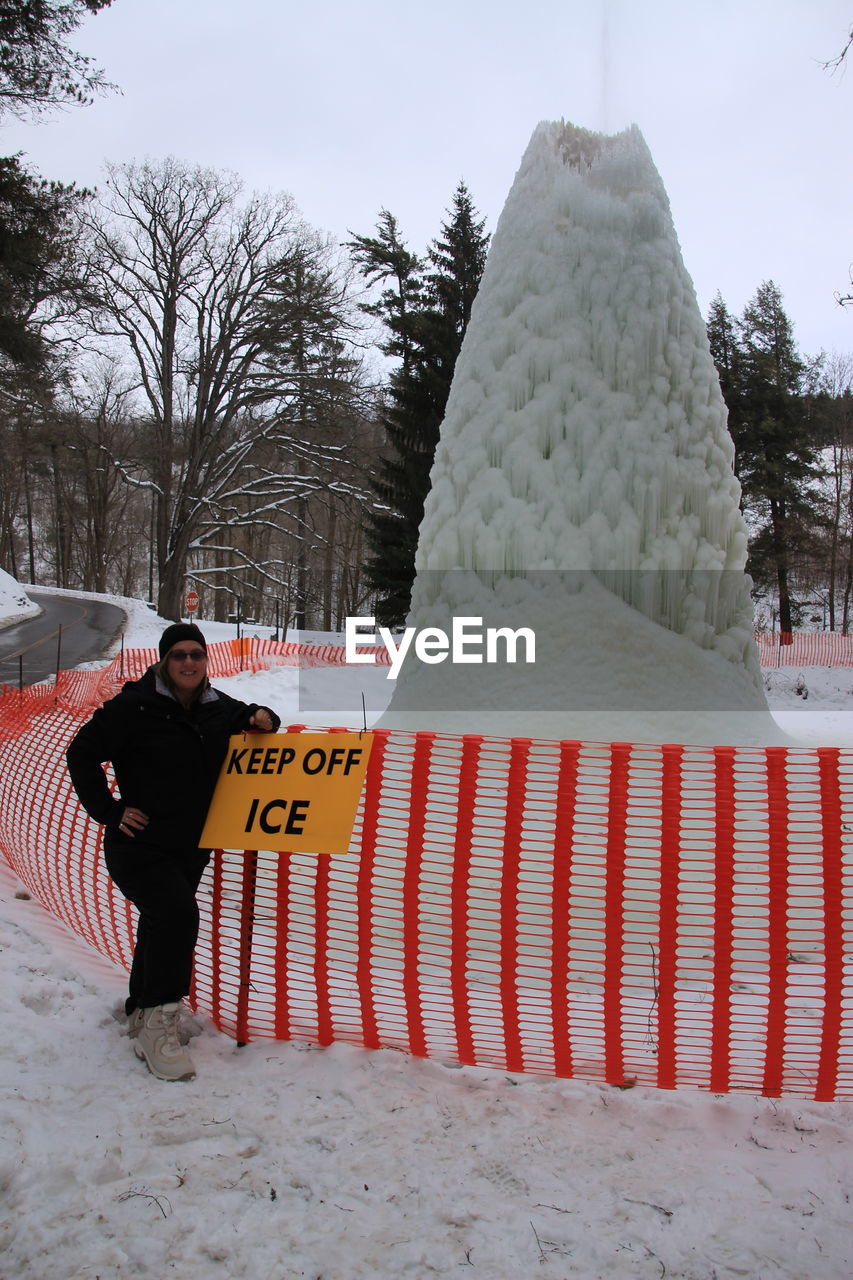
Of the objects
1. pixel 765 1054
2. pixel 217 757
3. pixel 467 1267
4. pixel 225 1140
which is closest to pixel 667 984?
pixel 765 1054

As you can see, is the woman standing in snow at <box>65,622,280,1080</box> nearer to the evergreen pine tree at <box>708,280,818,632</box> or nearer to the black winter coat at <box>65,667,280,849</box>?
the black winter coat at <box>65,667,280,849</box>

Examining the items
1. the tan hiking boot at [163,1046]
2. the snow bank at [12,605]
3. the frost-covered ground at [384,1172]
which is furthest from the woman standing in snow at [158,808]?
the snow bank at [12,605]

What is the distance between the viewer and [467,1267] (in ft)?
6.43

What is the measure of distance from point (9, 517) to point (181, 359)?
70.4 ft

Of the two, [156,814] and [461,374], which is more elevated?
[461,374]

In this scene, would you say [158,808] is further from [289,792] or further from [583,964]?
[583,964]

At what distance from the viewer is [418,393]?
70.7 ft

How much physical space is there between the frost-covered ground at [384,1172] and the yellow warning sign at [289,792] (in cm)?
79

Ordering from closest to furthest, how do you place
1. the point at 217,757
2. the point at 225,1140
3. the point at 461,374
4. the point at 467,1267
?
the point at 467,1267 < the point at 225,1140 < the point at 217,757 < the point at 461,374

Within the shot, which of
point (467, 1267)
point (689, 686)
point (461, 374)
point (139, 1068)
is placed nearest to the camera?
point (467, 1267)

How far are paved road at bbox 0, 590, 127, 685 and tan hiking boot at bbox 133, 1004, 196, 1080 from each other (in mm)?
10557

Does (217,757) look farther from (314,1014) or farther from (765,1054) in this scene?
(765,1054)

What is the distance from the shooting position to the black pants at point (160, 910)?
111 inches

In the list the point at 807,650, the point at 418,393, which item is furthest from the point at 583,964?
the point at 807,650
